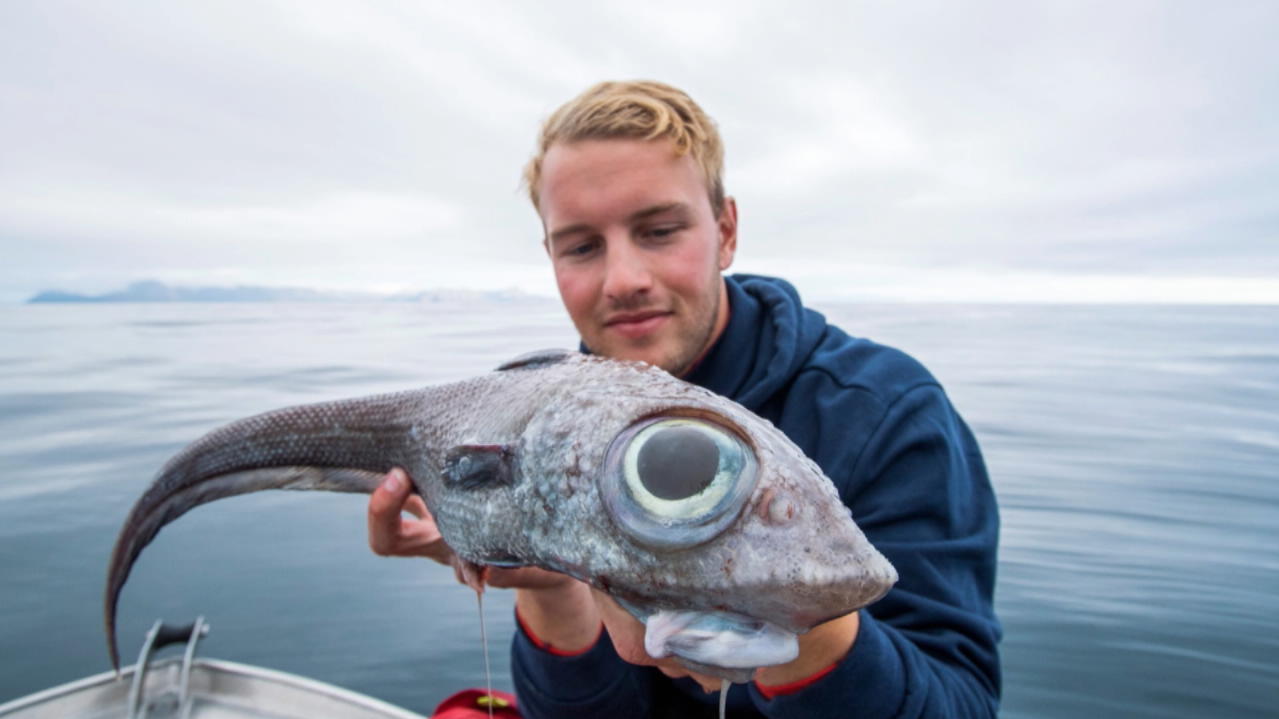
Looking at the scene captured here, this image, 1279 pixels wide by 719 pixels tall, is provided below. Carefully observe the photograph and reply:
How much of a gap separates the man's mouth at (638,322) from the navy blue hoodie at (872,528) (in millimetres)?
419

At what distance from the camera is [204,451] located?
9.06ft

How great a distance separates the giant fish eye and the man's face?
1.81 meters

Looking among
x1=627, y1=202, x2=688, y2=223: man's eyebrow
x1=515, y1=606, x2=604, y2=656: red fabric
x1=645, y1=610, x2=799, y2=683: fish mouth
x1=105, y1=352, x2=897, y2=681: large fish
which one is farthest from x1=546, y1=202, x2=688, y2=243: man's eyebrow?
x1=645, y1=610, x2=799, y2=683: fish mouth

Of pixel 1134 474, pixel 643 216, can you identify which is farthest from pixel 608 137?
pixel 1134 474

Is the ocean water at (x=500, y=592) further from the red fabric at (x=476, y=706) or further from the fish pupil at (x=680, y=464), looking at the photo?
the fish pupil at (x=680, y=464)

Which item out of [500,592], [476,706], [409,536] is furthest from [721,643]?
[500,592]

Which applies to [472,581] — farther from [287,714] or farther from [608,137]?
[287,714]

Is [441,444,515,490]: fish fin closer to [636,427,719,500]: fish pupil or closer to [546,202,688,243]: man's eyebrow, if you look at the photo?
[636,427,719,500]: fish pupil

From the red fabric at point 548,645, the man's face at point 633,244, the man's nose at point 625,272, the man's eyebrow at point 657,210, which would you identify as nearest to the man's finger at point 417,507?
the red fabric at point 548,645

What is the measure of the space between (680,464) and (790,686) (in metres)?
1.00

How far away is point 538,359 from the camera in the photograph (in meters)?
2.10

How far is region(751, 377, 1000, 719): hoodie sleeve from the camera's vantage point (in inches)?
73.6

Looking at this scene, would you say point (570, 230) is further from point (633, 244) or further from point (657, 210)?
point (657, 210)

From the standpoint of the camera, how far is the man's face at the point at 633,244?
10.0 feet
